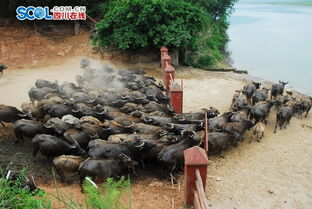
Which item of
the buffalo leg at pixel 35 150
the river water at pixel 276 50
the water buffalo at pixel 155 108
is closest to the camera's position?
the buffalo leg at pixel 35 150

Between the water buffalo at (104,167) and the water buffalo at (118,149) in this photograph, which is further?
the water buffalo at (118,149)

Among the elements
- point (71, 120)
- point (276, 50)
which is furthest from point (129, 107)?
point (276, 50)

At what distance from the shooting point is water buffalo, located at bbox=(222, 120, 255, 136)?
9516mm

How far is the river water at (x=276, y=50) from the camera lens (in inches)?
865

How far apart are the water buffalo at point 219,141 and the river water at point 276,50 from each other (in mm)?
11336

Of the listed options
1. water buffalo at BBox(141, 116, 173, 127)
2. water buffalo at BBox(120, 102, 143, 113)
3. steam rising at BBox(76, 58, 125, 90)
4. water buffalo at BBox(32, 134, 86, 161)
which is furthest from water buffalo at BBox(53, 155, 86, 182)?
steam rising at BBox(76, 58, 125, 90)

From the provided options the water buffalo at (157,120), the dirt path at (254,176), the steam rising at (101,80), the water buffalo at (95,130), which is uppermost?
the steam rising at (101,80)

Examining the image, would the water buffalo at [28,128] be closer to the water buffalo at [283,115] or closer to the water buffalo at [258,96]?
the water buffalo at [283,115]

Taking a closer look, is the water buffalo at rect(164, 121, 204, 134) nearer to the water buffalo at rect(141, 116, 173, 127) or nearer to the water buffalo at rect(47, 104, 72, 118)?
the water buffalo at rect(141, 116, 173, 127)

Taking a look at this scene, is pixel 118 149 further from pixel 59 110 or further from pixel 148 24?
pixel 148 24

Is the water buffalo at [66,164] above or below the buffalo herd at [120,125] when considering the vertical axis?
below

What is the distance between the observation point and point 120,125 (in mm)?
9133

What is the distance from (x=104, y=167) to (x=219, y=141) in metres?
3.43

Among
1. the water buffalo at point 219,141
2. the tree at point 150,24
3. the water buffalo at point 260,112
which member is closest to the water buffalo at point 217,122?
the water buffalo at point 219,141
